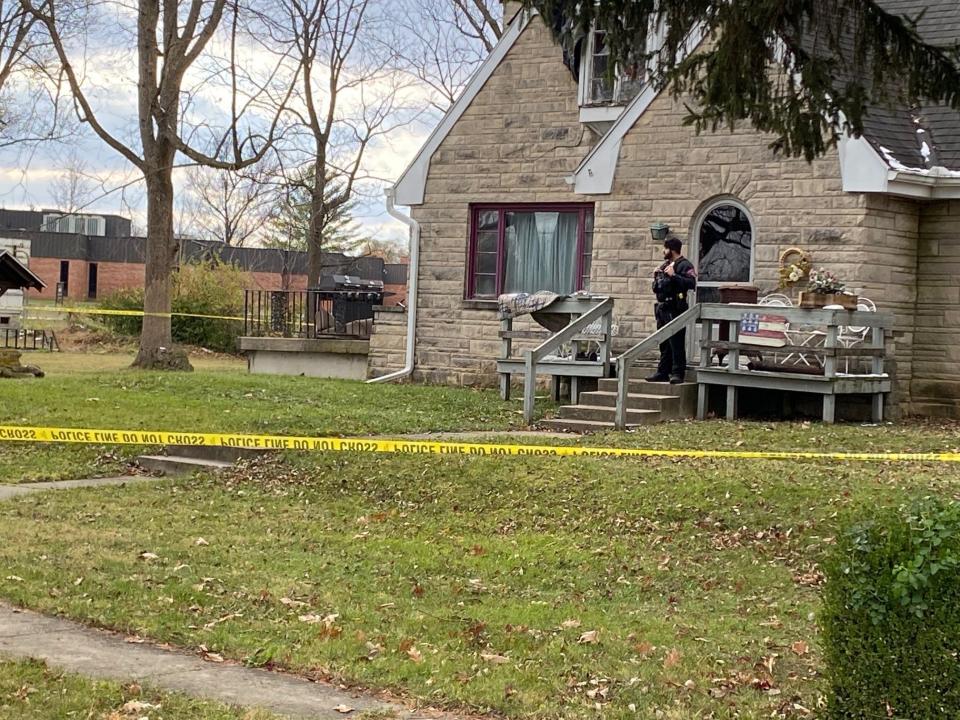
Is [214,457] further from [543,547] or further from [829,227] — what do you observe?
[829,227]

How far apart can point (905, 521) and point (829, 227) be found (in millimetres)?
12458

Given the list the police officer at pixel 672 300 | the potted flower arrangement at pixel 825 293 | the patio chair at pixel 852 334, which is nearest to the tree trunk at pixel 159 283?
the police officer at pixel 672 300

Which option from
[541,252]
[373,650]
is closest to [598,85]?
[541,252]

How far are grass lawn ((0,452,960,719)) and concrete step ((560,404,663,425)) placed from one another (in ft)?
11.7

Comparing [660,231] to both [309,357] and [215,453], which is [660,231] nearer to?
[215,453]

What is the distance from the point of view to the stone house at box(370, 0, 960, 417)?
17172 mm

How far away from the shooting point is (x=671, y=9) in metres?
10.1

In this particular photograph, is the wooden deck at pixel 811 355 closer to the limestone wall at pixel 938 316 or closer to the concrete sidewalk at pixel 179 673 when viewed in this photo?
the limestone wall at pixel 938 316

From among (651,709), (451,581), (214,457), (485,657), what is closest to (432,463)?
(214,457)

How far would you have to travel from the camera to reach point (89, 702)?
603cm

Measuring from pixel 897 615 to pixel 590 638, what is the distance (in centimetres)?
255

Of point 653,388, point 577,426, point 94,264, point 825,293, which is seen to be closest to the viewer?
point 577,426

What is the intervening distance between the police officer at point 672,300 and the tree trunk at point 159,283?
37.7 feet

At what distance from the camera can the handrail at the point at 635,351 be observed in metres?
15.6
